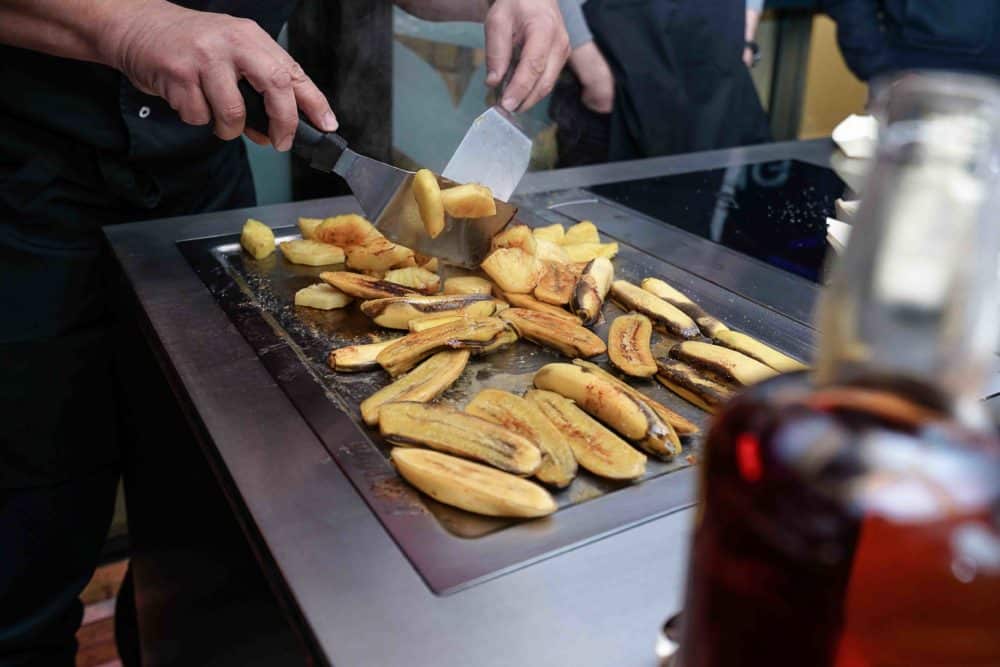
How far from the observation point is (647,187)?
163 cm

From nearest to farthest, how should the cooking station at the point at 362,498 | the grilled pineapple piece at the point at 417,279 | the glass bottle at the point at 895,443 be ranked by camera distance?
the glass bottle at the point at 895,443
the cooking station at the point at 362,498
the grilled pineapple piece at the point at 417,279

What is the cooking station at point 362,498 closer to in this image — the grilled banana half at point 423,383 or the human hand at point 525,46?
the grilled banana half at point 423,383

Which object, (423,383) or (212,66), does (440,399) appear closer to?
(423,383)

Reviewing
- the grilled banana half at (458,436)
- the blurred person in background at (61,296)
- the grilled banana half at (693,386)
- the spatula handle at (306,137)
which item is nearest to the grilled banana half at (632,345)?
the grilled banana half at (693,386)

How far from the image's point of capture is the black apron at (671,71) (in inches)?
88.1

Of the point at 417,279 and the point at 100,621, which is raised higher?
the point at 417,279

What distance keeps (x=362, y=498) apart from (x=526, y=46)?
998 millimetres

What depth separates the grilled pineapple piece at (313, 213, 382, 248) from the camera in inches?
49.3

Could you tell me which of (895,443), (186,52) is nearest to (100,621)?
(186,52)

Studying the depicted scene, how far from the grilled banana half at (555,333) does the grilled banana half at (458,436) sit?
8.6 inches

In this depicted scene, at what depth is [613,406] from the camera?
2.63ft

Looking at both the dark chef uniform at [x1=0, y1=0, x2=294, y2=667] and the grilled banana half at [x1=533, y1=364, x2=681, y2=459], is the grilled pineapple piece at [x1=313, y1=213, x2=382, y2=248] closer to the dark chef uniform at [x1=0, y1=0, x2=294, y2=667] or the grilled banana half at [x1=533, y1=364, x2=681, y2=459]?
the dark chef uniform at [x1=0, y1=0, x2=294, y2=667]

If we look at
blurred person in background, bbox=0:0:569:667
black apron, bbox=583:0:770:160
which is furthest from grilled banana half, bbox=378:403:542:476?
black apron, bbox=583:0:770:160

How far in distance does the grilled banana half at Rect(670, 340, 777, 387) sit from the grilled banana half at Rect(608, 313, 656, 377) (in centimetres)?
4
